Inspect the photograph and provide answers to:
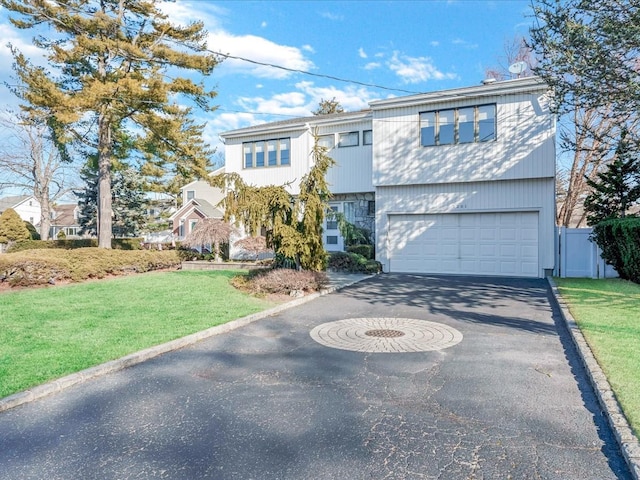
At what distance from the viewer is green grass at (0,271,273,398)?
4824 mm

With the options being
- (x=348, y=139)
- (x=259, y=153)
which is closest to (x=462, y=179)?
(x=348, y=139)

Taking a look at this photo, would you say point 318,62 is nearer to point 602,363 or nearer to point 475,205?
point 475,205

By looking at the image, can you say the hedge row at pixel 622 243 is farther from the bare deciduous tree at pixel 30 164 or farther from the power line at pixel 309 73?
the bare deciduous tree at pixel 30 164

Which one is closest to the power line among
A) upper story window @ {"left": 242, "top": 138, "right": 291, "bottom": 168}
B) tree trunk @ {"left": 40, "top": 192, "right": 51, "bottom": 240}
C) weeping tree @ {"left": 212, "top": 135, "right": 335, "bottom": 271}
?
weeping tree @ {"left": 212, "top": 135, "right": 335, "bottom": 271}

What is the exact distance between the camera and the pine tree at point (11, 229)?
78.3 feet

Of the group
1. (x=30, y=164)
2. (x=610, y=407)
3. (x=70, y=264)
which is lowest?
(x=610, y=407)

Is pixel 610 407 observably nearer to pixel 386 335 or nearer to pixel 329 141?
pixel 386 335

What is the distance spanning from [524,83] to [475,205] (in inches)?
171

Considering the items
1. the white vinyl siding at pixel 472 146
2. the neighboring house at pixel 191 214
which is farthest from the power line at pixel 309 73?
the neighboring house at pixel 191 214

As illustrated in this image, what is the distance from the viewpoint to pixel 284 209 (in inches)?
416

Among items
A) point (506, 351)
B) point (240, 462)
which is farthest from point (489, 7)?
point (240, 462)

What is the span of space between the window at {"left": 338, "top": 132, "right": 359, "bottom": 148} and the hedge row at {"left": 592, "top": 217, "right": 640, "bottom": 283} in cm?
967

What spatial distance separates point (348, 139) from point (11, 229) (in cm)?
2085

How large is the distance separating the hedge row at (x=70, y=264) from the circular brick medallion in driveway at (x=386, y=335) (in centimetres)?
935
